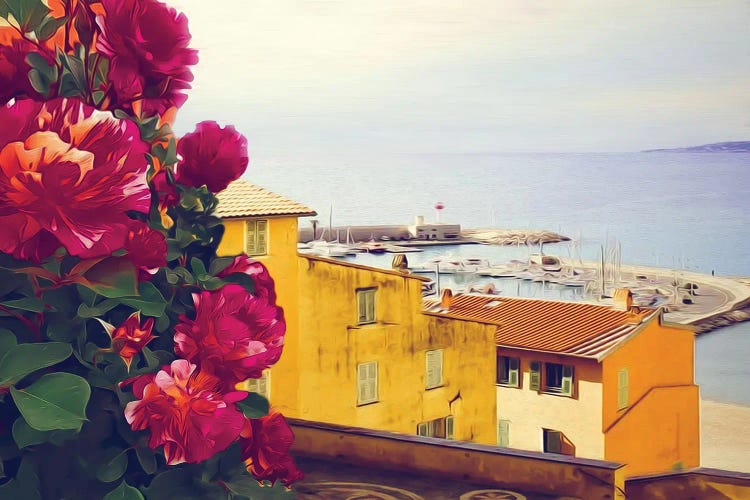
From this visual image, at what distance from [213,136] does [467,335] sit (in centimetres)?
233

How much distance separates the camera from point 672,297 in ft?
9.05

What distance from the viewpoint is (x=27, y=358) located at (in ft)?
1.54

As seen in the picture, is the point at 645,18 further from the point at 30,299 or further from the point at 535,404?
the point at 30,299

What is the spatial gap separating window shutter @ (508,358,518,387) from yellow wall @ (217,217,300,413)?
66 centimetres

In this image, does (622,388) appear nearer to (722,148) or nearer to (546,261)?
(546,261)

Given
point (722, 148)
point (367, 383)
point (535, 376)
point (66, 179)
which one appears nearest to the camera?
point (66, 179)

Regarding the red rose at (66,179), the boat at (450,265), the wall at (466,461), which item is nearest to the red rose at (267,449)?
the red rose at (66,179)

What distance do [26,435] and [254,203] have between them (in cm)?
246

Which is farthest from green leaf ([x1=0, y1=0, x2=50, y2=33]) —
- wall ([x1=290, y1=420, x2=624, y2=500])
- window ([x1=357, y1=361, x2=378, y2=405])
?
window ([x1=357, y1=361, x2=378, y2=405])

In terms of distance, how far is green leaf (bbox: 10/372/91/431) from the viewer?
455 mm

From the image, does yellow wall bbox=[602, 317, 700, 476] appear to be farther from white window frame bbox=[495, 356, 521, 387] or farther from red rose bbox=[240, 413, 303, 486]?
red rose bbox=[240, 413, 303, 486]

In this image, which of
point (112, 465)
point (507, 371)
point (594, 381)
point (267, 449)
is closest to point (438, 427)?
point (507, 371)

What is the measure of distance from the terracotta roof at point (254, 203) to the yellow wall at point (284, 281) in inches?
1.0

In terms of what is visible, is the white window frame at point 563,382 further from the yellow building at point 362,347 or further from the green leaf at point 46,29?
the green leaf at point 46,29
